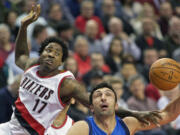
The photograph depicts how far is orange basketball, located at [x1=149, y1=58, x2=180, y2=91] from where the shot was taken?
502cm

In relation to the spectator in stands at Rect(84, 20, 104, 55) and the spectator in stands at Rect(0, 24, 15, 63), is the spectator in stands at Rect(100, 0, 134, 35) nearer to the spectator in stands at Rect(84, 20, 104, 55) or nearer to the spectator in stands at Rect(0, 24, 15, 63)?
the spectator in stands at Rect(84, 20, 104, 55)

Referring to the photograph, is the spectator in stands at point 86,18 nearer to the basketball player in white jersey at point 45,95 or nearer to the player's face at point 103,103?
the basketball player in white jersey at point 45,95

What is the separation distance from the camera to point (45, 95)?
5.02 metres

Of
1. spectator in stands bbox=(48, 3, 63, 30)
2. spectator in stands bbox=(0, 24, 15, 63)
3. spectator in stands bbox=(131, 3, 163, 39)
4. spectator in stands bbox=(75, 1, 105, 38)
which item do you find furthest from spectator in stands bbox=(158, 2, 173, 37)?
spectator in stands bbox=(0, 24, 15, 63)

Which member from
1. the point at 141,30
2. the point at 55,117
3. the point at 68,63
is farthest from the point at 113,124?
the point at 141,30

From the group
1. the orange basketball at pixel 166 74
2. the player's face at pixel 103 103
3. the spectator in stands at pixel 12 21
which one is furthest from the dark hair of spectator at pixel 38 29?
the player's face at pixel 103 103

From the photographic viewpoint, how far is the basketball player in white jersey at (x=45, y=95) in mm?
5016

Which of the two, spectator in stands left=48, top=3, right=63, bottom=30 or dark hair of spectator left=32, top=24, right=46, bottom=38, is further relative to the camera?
spectator in stands left=48, top=3, right=63, bottom=30

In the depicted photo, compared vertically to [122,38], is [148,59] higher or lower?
lower

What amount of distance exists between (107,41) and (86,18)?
3.37 feet

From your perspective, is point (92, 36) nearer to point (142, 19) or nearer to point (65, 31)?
point (65, 31)

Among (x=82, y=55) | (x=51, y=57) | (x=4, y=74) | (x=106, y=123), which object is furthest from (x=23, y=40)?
(x=82, y=55)

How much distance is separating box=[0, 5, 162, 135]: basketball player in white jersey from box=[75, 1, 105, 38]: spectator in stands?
549cm

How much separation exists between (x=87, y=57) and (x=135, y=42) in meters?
1.78
